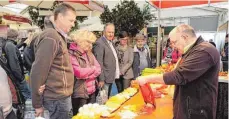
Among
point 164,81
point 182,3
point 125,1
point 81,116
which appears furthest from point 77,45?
point 125,1

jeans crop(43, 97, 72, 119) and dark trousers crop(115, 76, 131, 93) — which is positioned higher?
jeans crop(43, 97, 72, 119)

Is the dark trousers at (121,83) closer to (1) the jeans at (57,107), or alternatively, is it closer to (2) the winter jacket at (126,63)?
(2) the winter jacket at (126,63)

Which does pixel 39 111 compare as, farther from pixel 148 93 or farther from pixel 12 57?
pixel 12 57

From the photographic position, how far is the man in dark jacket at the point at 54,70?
218 cm

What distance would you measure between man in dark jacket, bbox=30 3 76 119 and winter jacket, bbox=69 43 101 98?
0.49m

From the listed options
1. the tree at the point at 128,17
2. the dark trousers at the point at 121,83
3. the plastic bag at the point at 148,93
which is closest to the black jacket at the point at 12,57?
the dark trousers at the point at 121,83

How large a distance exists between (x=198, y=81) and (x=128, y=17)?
934cm

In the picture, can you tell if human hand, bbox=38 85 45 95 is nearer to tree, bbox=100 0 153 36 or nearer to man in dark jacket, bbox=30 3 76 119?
man in dark jacket, bbox=30 3 76 119

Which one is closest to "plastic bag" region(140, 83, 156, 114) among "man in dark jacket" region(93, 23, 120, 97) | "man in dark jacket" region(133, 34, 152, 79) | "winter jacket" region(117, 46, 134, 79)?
"man in dark jacket" region(93, 23, 120, 97)

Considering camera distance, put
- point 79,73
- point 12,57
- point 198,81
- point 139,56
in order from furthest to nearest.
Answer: point 139,56
point 12,57
point 79,73
point 198,81

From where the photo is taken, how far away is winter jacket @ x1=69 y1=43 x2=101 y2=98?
2910mm

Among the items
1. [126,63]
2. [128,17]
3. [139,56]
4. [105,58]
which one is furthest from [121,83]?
[128,17]

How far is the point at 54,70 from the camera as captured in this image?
7.44 feet

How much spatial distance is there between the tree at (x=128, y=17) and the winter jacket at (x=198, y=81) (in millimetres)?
9059
